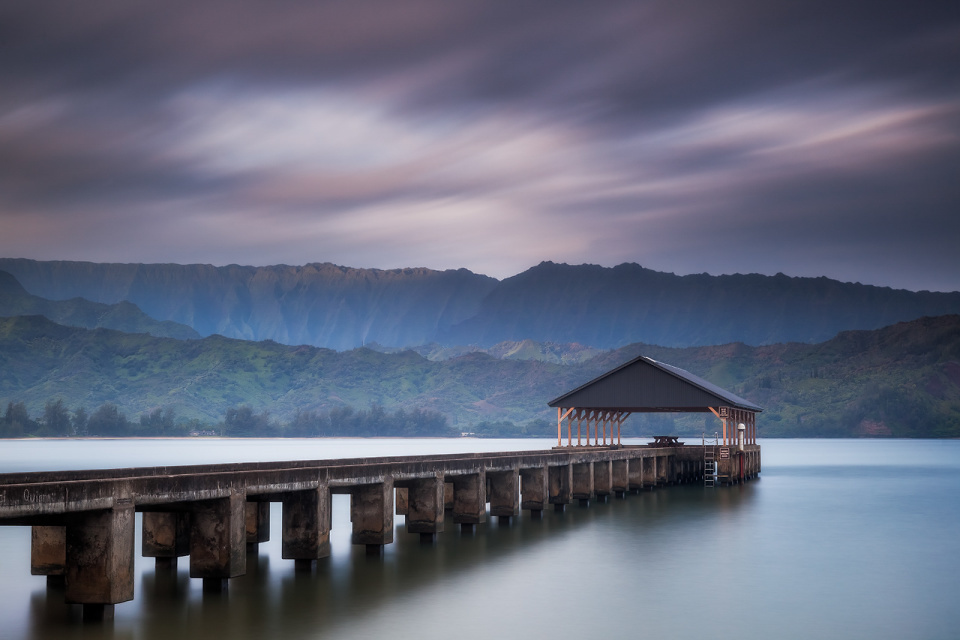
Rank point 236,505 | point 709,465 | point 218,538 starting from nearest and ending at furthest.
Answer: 1. point 236,505
2. point 218,538
3. point 709,465

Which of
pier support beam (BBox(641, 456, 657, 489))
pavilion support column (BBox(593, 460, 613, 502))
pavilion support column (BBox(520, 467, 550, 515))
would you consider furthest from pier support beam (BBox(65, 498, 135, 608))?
pier support beam (BBox(641, 456, 657, 489))

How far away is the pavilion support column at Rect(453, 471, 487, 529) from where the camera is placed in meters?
31.9

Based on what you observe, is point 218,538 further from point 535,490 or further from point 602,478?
point 602,478

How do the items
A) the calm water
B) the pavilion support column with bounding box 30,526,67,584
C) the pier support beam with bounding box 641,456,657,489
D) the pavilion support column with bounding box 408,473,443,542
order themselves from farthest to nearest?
the pier support beam with bounding box 641,456,657,489 → the pavilion support column with bounding box 408,473,443,542 → the pavilion support column with bounding box 30,526,67,584 → the calm water

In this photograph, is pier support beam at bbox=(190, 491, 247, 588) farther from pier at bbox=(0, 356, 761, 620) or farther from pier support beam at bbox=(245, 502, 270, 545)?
pier support beam at bbox=(245, 502, 270, 545)

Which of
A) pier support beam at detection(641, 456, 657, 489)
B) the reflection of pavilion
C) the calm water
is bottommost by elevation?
the calm water

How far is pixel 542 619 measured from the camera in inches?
791

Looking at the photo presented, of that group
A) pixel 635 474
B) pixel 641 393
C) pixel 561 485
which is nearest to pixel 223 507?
pixel 561 485

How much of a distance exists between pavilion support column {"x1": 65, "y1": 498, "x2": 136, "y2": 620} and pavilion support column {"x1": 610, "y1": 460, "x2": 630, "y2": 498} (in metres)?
33.8

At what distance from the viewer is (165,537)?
2422 cm

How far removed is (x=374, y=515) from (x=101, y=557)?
10.0 m

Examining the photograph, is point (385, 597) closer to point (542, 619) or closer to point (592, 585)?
point (542, 619)

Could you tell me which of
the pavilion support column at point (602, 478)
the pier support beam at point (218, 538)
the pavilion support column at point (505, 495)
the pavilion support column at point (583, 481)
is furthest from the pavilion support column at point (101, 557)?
the pavilion support column at point (602, 478)

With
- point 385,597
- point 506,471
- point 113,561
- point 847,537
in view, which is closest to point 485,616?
point 385,597
